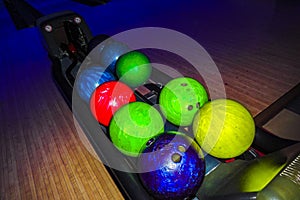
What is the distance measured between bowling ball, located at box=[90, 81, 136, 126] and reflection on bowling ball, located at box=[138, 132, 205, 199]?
362 millimetres

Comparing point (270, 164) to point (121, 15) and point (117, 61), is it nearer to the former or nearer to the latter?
point (117, 61)

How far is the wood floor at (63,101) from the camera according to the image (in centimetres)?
114

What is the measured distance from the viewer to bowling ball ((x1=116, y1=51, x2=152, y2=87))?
1291 millimetres

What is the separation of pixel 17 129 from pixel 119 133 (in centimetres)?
104

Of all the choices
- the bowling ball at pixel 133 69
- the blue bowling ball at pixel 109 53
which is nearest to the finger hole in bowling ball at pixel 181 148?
the bowling ball at pixel 133 69

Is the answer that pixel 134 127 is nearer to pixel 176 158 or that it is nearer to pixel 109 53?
pixel 176 158

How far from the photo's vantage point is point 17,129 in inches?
61.2

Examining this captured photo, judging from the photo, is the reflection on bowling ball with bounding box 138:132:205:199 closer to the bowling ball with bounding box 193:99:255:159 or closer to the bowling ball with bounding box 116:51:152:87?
the bowling ball with bounding box 193:99:255:159

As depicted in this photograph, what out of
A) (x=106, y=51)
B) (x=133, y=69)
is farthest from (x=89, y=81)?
(x=106, y=51)

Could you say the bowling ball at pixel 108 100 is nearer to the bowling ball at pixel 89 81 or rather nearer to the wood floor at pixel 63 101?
the bowling ball at pixel 89 81

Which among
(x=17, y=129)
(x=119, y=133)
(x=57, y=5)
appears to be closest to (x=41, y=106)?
(x=17, y=129)

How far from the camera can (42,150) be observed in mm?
1343

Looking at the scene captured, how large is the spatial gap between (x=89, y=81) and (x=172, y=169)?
75 centimetres

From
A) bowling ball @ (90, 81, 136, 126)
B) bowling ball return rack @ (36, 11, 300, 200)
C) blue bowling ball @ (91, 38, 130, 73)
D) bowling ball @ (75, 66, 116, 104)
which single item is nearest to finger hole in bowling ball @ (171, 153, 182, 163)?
bowling ball return rack @ (36, 11, 300, 200)
